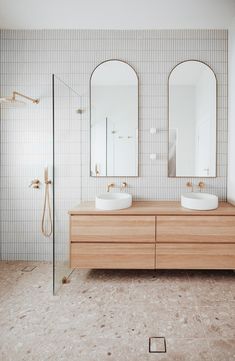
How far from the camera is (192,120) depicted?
9.36 ft

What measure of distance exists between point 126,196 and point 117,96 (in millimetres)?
1113

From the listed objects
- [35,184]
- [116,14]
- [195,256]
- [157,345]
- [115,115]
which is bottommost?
[157,345]

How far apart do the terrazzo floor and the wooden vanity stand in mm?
206

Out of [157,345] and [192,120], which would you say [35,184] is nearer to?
[192,120]

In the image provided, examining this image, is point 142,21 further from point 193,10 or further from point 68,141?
point 68,141

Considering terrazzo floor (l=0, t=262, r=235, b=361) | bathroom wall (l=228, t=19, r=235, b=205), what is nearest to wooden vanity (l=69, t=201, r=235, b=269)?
terrazzo floor (l=0, t=262, r=235, b=361)

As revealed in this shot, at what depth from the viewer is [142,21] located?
8.83 ft

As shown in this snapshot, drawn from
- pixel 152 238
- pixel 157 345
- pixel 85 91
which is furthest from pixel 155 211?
pixel 85 91

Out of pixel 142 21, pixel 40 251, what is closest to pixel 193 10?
pixel 142 21

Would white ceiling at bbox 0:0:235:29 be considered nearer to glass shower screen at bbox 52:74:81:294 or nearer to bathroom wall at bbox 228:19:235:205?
bathroom wall at bbox 228:19:235:205

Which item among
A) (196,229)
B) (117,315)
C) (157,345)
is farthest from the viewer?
(196,229)

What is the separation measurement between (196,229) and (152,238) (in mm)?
414

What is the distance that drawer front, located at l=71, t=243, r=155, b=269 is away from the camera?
244cm

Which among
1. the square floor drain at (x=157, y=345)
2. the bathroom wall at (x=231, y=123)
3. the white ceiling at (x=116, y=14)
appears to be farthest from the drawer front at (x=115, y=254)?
the white ceiling at (x=116, y=14)
